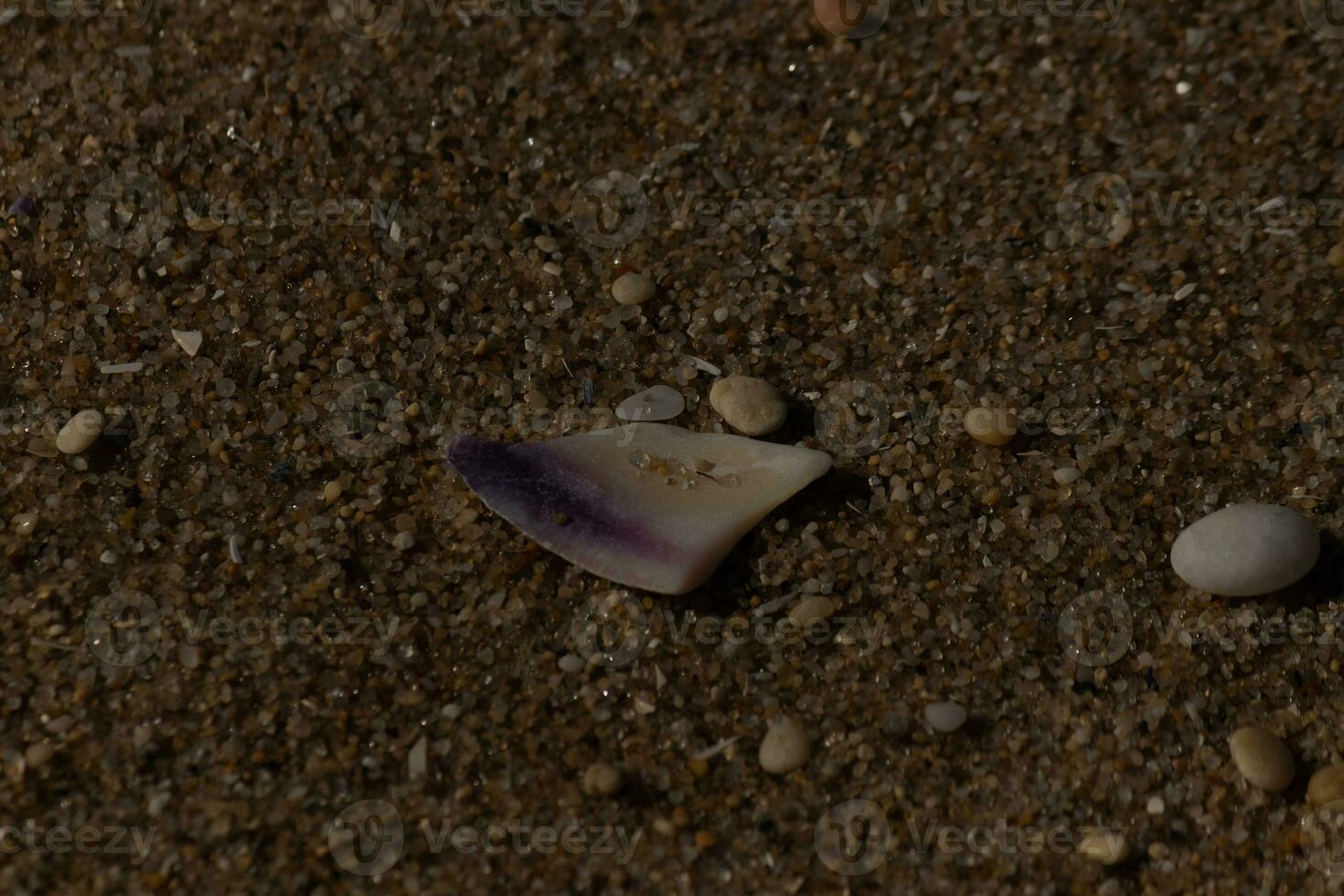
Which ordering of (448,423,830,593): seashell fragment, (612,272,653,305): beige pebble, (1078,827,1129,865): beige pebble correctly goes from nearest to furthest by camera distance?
1. (1078,827,1129,865): beige pebble
2. (448,423,830,593): seashell fragment
3. (612,272,653,305): beige pebble

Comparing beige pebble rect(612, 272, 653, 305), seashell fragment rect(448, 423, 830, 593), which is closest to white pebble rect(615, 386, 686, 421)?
seashell fragment rect(448, 423, 830, 593)

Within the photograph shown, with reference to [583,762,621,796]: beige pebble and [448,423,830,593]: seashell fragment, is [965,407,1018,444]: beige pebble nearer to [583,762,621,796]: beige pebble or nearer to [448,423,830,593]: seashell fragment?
[448,423,830,593]: seashell fragment

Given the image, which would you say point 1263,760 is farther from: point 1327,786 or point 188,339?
point 188,339

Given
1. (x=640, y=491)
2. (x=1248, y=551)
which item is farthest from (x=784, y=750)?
(x=1248, y=551)

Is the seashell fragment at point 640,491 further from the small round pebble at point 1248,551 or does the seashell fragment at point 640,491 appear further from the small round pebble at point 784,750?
the small round pebble at point 1248,551

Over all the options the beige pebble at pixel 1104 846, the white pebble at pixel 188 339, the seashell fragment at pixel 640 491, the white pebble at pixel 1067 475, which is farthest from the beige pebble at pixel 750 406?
the white pebble at pixel 188 339
